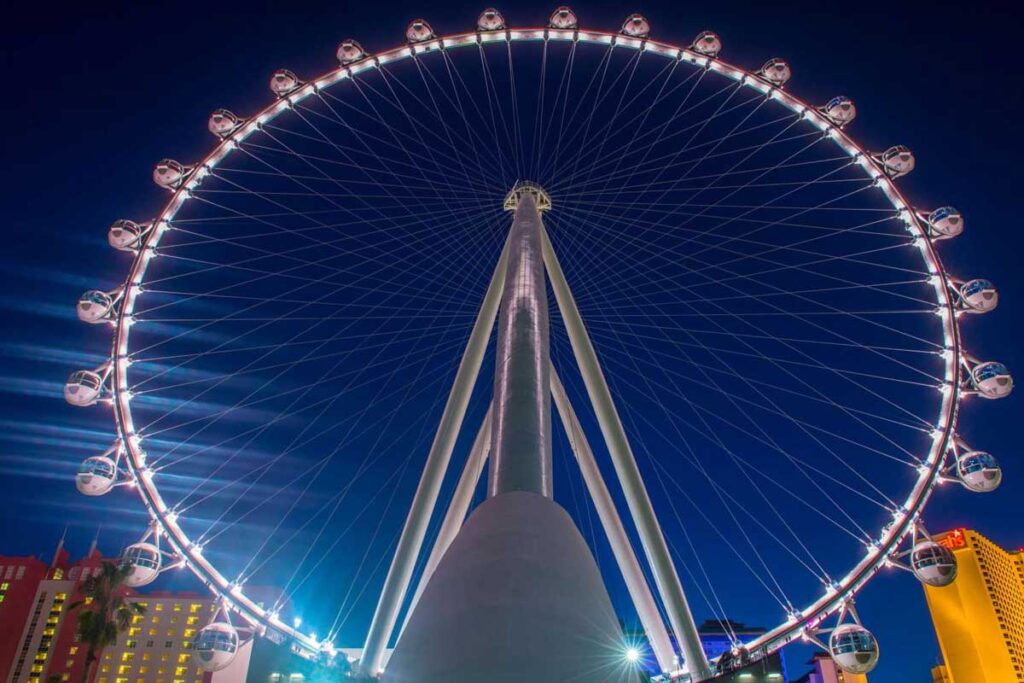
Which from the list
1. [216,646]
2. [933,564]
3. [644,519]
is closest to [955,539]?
[933,564]

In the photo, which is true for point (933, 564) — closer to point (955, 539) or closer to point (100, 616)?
point (100, 616)

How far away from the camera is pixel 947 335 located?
17422 millimetres

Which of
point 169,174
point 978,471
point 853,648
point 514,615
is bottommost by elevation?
point 514,615

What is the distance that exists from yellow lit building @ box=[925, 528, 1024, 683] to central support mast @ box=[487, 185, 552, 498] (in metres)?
89.6

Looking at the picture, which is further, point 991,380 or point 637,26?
point 637,26

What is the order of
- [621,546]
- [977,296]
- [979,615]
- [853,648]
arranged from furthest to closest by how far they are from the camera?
[979,615]
[621,546]
[977,296]
[853,648]

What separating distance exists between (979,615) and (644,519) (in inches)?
3973

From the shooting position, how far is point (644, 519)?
16.0 meters

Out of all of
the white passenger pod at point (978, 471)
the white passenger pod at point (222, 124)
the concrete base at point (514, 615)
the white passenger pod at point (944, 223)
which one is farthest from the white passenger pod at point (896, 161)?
the white passenger pod at point (222, 124)

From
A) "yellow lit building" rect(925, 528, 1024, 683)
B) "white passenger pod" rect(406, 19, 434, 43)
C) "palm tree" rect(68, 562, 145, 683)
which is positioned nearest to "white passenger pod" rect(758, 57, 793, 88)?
"white passenger pod" rect(406, 19, 434, 43)

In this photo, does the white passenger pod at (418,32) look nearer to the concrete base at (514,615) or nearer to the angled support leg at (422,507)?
the angled support leg at (422,507)

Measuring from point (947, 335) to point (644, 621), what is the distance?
10164mm

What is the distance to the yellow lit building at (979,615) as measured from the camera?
269ft

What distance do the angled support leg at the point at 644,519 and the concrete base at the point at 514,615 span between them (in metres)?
7.55
